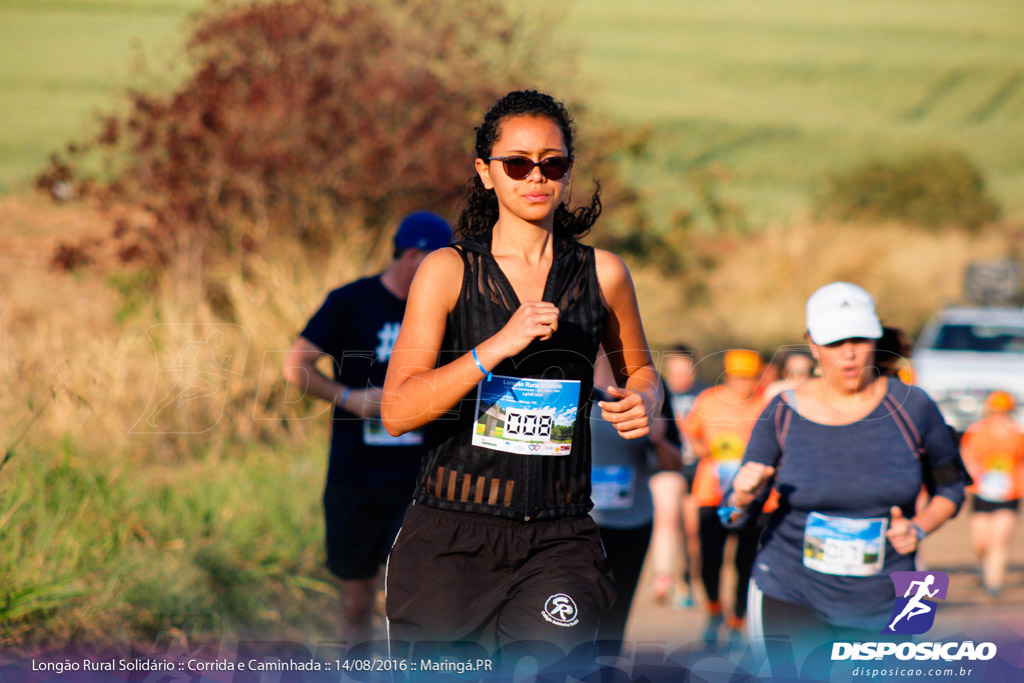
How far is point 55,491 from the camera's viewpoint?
5355 mm

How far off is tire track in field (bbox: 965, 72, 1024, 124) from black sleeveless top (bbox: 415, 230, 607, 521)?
52090 millimetres

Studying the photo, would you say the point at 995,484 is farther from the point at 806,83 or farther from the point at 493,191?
the point at 806,83

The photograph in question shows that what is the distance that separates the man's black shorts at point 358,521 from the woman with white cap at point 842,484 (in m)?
1.63

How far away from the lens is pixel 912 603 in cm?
395

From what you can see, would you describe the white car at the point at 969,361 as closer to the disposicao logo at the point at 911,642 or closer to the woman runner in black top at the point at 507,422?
the disposicao logo at the point at 911,642

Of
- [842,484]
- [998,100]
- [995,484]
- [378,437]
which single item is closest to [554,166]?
[842,484]

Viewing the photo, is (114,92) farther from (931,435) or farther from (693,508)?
(931,435)

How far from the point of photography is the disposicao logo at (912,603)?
3.93m

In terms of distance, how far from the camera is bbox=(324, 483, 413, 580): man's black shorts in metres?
4.95

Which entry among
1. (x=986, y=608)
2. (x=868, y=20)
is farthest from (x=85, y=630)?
(x=868, y=20)

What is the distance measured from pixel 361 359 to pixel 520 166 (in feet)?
7.18

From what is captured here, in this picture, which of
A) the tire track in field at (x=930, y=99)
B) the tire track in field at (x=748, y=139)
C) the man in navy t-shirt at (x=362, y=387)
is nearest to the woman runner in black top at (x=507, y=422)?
the man in navy t-shirt at (x=362, y=387)

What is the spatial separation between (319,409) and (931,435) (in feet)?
21.2

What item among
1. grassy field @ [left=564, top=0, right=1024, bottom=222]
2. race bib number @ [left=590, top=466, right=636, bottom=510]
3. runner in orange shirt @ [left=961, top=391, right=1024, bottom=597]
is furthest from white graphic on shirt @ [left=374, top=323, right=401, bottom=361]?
grassy field @ [left=564, top=0, right=1024, bottom=222]
